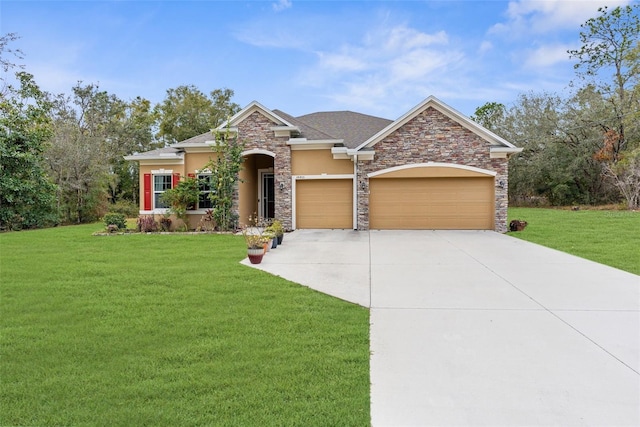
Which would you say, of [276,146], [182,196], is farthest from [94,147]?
[276,146]

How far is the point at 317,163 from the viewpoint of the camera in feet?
50.9

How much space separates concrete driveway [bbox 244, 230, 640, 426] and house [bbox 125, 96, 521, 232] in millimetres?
6133

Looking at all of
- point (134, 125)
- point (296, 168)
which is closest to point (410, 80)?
point (296, 168)

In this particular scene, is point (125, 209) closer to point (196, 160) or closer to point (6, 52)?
point (196, 160)

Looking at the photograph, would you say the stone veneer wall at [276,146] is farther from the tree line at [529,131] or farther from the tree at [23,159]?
the tree line at [529,131]

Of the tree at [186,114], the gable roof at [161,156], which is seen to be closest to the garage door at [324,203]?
the gable roof at [161,156]

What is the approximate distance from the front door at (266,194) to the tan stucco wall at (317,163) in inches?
115

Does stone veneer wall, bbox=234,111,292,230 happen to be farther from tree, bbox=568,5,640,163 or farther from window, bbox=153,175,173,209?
tree, bbox=568,5,640,163

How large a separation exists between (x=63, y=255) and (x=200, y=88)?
26892 millimetres

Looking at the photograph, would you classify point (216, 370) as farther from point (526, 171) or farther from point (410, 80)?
Result: point (526, 171)

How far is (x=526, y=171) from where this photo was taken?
31.9m

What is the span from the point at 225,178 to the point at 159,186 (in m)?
3.75

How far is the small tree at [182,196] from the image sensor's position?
15.1m

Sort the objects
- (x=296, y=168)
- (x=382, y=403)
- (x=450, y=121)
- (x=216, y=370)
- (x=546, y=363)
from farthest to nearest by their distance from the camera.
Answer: (x=296, y=168), (x=450, y=121), (x=546, y=363), (x=216, y=370), (x=382, y=403)
